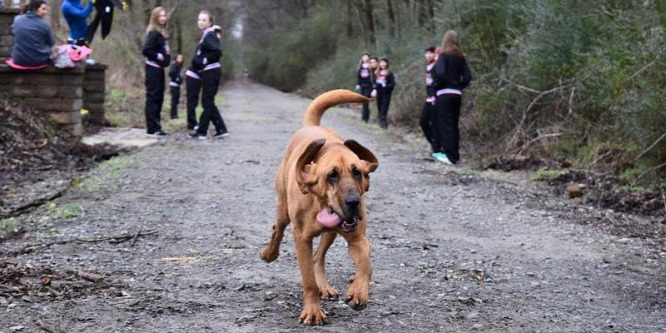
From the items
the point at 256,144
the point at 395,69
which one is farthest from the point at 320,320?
the point at 395,69

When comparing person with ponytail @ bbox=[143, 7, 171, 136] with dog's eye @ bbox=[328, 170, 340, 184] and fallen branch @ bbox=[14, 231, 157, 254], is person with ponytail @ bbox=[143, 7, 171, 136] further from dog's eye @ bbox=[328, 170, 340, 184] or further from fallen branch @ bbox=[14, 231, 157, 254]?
dog's eye @ bbox=[328, 170, 340, 184]

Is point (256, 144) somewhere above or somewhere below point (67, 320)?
below

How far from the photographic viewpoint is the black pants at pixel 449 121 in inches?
549

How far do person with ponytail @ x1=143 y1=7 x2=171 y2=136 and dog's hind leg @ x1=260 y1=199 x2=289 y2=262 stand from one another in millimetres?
9880

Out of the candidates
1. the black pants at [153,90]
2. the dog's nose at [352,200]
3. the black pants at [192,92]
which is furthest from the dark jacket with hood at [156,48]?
the dog's nose at [352,200]

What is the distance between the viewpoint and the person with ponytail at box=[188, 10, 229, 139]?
14617mm

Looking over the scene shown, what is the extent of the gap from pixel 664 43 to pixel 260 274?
6.55m

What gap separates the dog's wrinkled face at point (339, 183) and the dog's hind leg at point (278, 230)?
33.6 inches

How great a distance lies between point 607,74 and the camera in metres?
11.7

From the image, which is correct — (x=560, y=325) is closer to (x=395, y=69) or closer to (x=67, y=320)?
(x=67, y=320)

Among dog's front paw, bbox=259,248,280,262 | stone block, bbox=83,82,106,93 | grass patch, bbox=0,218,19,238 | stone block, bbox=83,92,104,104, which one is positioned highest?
dog's front paw, bbox=259,248,280,262

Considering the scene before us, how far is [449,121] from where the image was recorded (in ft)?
45.8

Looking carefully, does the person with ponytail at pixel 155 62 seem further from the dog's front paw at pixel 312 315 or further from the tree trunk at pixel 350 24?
the tree trunk at pixel 350 24

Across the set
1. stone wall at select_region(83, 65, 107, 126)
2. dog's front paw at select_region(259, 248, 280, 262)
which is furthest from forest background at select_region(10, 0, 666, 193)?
dog's front paw at select_region(259, 248, 280, 262)
